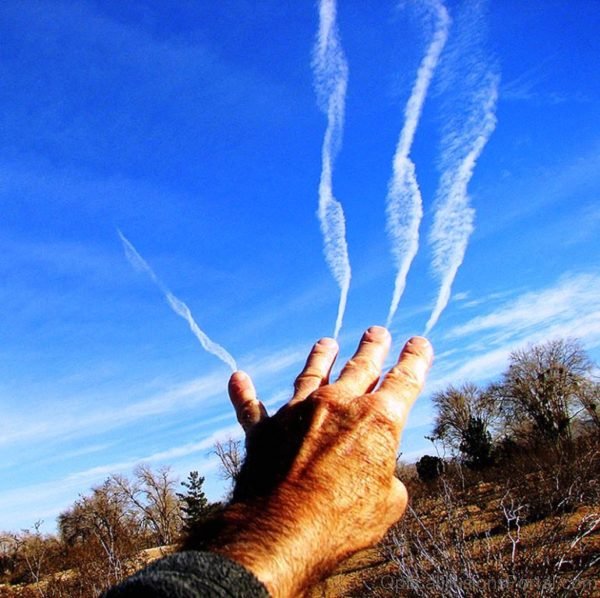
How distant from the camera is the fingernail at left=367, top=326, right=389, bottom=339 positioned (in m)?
1.54

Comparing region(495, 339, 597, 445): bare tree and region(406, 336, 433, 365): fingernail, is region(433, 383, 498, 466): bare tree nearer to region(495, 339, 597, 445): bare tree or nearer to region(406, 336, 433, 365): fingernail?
region(495, 339, 597, 445): bare tree

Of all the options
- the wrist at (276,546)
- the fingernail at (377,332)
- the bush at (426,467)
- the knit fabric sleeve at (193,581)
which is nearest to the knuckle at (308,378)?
the fingernail at (377,332)

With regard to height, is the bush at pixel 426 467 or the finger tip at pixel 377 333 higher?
the finger tip at pixel 377 333

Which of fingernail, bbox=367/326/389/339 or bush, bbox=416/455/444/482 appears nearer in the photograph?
fingernail, bbox=367/326/389/339

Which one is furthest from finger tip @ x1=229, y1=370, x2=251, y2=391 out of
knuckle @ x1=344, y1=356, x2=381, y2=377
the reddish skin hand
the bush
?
the bush

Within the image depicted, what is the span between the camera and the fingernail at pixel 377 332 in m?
1.54

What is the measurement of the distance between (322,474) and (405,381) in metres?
0.33

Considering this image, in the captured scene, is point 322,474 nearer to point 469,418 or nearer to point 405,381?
point 405,381

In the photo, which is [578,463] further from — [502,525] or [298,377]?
[298,377]

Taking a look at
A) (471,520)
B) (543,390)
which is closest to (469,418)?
(543,390)

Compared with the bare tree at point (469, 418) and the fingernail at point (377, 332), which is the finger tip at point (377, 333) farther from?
the bare tree at point (469, 418)

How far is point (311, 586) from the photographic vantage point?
116 cm

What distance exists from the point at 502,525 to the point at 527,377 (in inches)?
1497

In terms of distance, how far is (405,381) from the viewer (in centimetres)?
139
